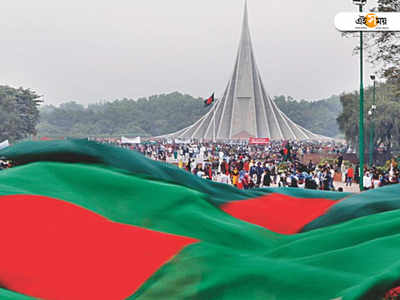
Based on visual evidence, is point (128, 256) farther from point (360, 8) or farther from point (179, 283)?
point (360, 8)

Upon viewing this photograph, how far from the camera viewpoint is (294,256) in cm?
198

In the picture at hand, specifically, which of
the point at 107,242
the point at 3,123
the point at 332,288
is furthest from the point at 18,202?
the point at 3,123

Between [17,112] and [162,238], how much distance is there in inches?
1584

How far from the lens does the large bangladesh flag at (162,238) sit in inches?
68.2

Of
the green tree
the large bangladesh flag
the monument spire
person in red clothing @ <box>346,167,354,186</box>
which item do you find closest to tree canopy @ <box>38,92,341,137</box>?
the monument spire

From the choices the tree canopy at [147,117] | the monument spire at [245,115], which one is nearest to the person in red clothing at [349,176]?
the monument spire at [245,115]

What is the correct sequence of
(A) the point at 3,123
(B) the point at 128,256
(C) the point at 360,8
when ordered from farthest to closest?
1. (A) the point at 3,123
2. (C) the point at 360,8
3. (B) the point at 128,256

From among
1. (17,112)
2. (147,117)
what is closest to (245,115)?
(147,117)

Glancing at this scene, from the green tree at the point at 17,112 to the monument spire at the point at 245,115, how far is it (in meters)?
19.4

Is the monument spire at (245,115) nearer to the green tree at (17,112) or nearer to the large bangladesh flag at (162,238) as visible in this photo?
the green tree at (17,112)

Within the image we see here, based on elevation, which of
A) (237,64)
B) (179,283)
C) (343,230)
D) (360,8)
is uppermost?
(237,64)

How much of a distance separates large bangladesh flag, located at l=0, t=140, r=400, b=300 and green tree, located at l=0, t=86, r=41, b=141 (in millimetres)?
35341

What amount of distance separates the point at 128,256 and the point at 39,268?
337 millimetres

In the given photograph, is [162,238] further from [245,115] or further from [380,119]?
[245,115]
